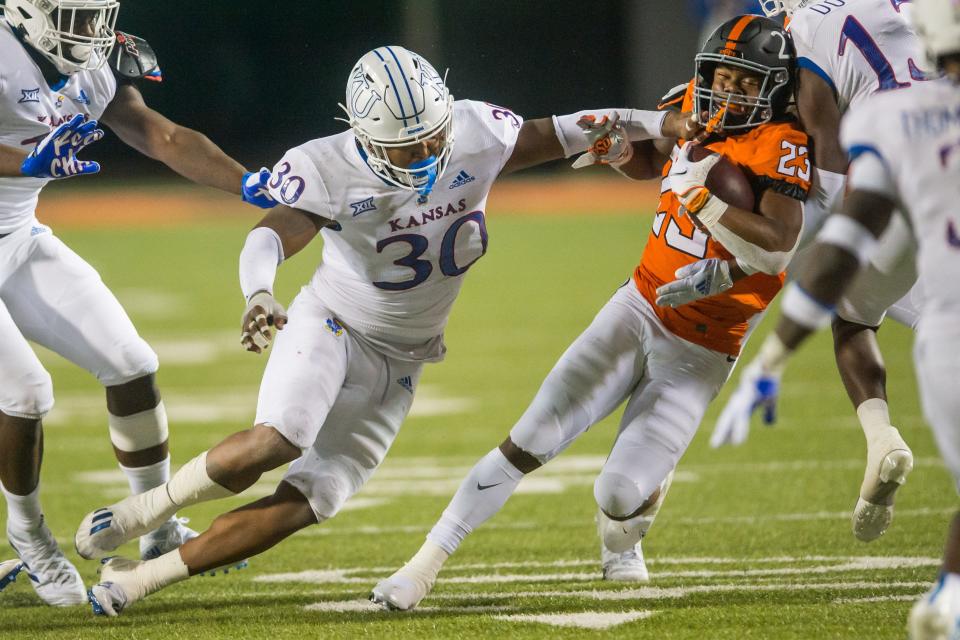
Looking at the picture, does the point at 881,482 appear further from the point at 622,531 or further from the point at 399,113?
the point at 399,113

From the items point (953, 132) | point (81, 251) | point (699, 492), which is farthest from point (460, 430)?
point (81, 251)

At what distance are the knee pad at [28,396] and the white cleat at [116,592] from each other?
556 millimetres

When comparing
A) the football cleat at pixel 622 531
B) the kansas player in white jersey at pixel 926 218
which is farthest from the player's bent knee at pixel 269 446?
the kansas player in white jersey at pixel 926 218

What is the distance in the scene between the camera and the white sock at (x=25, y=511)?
3.89 metres

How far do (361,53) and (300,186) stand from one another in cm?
1477

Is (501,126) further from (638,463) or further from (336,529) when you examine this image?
(336,529)

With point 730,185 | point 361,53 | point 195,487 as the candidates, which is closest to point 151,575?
point 195,487

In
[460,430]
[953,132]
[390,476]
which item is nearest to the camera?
[953,132]

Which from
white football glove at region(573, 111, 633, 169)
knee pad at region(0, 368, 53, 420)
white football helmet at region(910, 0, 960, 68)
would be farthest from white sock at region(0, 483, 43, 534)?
white football helmet at region(910, 0, 960, 68)

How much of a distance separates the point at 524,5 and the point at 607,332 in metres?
15.0

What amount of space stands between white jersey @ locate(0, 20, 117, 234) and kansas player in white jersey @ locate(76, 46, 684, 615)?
35.2 inches

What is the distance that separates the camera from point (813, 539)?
440 centimetres

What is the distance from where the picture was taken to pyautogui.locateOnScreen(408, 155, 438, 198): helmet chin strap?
3.48m

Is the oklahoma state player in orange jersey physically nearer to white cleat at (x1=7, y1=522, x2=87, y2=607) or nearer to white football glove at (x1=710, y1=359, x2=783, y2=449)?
white football glove at (x1=710, y1=359, x2=783, y2=449)
